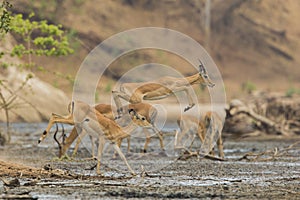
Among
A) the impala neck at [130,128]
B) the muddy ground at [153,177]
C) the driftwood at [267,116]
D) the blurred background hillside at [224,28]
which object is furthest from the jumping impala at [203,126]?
the blurred background hillside at [224,28]

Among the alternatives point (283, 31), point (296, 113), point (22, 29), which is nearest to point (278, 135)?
point (296, 113)

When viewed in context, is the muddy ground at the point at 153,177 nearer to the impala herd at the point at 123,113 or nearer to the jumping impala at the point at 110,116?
the jumping impala at the point at 110,116

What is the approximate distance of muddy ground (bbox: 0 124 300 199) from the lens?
1034 cm

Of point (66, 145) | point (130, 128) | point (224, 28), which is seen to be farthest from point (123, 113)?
point (224, 28)

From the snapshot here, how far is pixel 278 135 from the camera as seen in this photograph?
23.3 meters

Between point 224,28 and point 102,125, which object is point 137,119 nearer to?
point 102,125

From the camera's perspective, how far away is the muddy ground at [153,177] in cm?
1034

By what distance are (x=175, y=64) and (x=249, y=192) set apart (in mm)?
41624

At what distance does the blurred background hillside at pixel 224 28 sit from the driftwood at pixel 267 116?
2453 cm

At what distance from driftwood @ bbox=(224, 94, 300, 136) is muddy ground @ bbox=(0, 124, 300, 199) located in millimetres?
4739

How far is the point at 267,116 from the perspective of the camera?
25172mm

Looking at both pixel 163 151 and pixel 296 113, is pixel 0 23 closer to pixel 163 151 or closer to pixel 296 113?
pixel 163 151

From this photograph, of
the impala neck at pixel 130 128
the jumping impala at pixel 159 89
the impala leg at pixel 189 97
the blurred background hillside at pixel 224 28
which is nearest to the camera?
the impala neck at pixel 130 128

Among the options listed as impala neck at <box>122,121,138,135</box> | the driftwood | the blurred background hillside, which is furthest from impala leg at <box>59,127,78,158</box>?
the blurred background hillside
